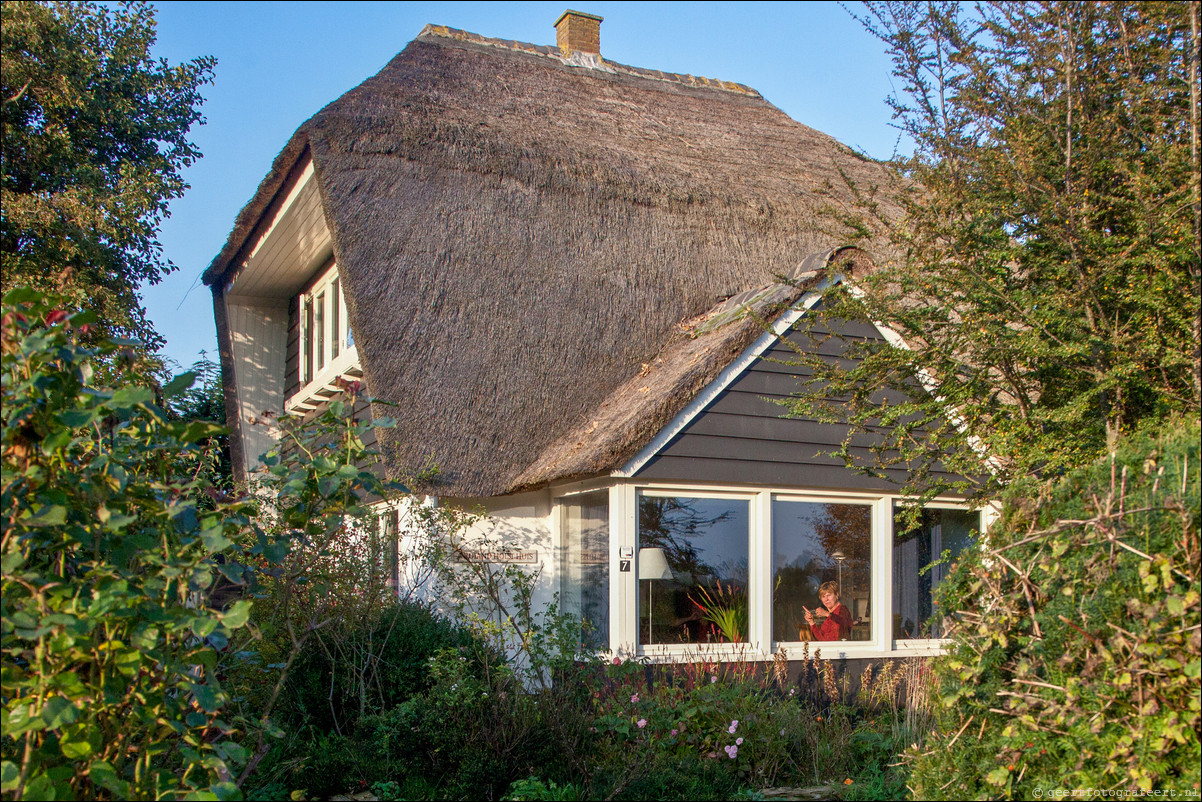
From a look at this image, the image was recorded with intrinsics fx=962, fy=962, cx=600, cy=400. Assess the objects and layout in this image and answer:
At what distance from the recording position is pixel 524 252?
8914mm

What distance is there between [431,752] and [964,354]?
3.76 meters

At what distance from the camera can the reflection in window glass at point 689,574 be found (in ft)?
23.7

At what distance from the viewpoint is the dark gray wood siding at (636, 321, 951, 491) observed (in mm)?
7188

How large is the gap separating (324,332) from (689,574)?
5.39 meters

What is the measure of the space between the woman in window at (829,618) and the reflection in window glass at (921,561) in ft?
1.55

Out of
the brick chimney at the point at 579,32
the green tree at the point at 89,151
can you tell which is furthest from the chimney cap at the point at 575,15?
the green tree at the point at 89,151

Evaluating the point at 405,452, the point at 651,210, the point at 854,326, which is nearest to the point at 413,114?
the point at 651,210

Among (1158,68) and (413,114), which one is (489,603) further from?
(1158,68)

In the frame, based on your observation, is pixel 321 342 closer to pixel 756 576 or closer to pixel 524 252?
pixel 524 252

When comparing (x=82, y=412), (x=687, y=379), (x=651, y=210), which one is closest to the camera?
(x=82, y=412)

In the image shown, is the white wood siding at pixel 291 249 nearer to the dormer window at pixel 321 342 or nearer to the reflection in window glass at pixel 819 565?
the dormer window at pixel 321 342

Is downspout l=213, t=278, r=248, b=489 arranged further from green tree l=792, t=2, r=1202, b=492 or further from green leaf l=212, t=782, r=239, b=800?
green leaf l=212, t=782, r=239, b=800

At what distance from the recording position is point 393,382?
7641 millimetres

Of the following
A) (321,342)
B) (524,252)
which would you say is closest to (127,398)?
(524,252)
